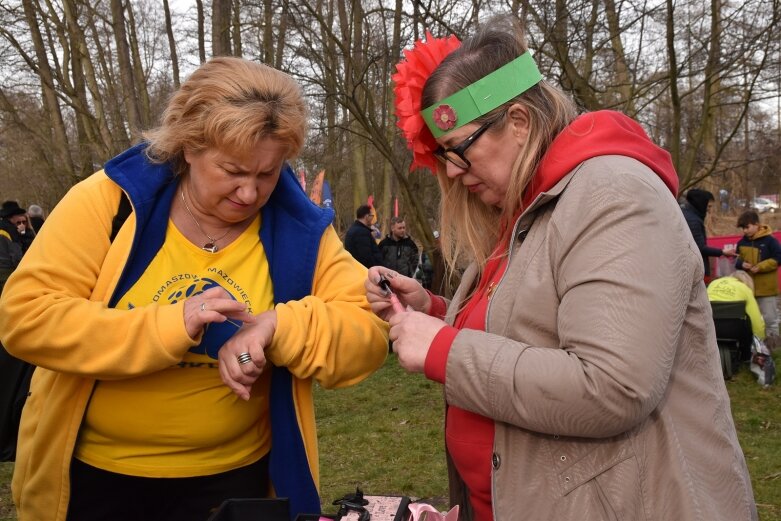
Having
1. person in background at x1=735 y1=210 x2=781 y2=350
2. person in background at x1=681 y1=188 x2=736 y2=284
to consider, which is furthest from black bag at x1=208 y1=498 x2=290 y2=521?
person in background at x1=735 y1=210 x2=781 y2=350

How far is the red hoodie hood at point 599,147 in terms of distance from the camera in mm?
1466

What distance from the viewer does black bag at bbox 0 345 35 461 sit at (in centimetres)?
217

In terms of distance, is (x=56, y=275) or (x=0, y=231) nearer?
(x=56, y=275)

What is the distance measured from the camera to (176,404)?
1853mm

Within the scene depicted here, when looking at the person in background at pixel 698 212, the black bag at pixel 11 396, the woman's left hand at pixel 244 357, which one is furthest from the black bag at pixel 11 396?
the person in background at pixel 698 212

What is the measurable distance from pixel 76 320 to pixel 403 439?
3909 millimetres

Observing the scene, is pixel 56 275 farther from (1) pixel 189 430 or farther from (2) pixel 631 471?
(2) pixel 631 471

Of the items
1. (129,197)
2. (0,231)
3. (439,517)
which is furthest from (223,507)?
(0,231)

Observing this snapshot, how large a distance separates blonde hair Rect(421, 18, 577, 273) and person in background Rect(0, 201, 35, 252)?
8519 millimetres

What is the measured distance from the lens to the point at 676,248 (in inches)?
52.4

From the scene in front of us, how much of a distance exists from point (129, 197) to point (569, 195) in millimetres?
1085

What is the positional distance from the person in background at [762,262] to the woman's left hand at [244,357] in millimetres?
7181

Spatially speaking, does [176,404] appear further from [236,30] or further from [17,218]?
[17,218]

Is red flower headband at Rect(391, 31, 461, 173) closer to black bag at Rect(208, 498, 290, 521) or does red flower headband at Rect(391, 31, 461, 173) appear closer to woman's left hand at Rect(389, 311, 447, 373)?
woman's left hand at Rect(389, 311, 447, 373)
